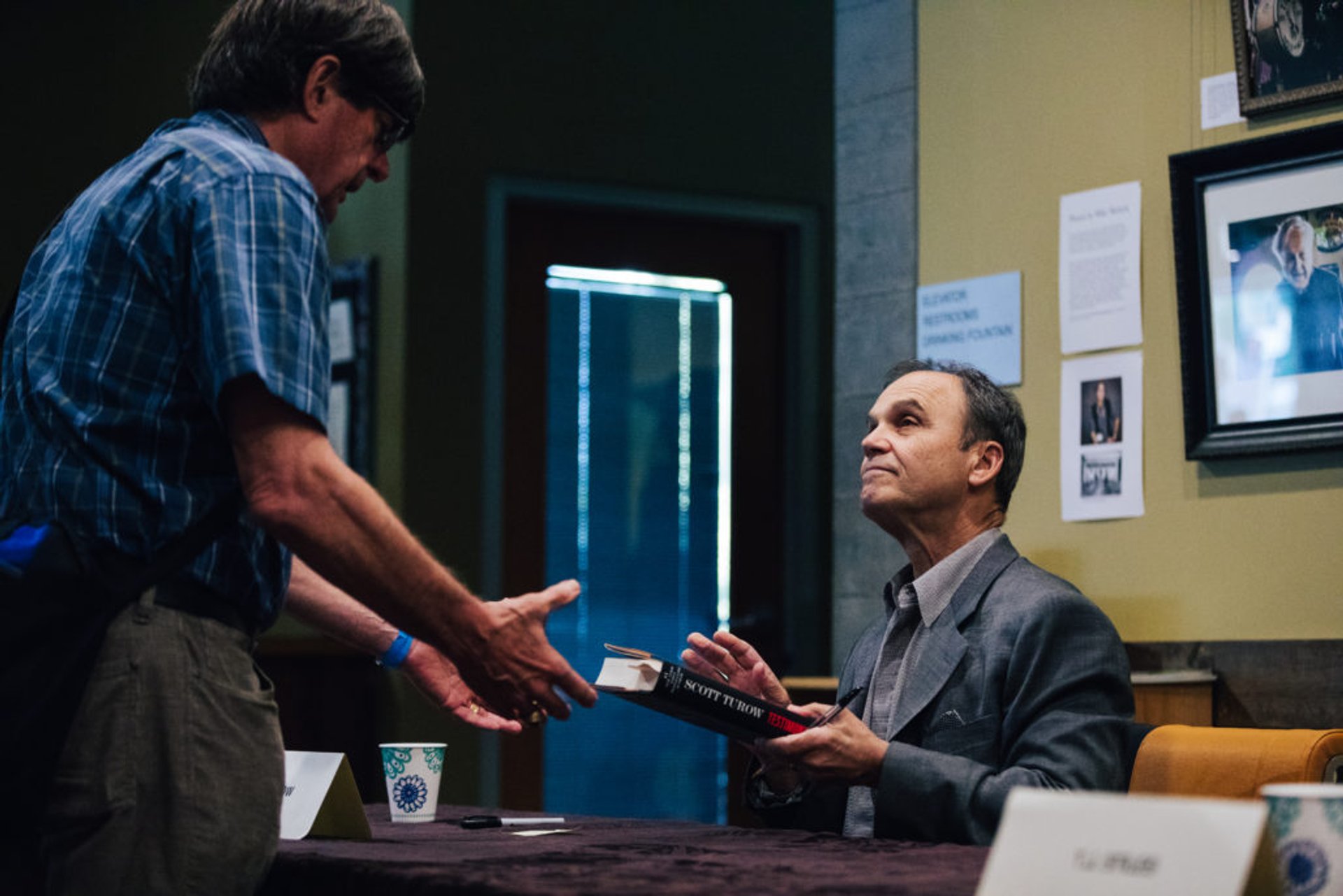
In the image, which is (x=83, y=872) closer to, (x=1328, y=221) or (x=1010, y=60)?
(x=1328, y=221)

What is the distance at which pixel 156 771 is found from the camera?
4.31ft

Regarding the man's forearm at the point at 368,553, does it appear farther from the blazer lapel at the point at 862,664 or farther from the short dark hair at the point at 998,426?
the short dark hair at the point at 998,426

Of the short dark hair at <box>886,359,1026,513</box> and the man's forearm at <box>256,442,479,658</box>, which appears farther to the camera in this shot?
the short dark hair at <box>886,359,1026,513</box>

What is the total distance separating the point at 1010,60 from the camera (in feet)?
11.0

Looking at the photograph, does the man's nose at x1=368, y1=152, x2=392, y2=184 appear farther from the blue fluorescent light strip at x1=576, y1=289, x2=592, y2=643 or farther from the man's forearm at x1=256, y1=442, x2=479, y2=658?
the blue fluorescent light strip at x1=576, y1=289, x2=592, y2=643

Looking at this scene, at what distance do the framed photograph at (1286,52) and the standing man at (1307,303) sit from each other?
215 millimetres

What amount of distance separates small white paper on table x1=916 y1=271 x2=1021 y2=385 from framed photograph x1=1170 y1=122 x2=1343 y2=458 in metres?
0.41

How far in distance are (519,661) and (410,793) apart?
2.28 feet

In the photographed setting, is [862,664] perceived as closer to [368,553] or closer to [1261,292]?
[1261,292]

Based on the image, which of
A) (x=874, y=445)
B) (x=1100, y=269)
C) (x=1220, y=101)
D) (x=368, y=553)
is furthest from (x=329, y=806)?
(x=1220, y=101)

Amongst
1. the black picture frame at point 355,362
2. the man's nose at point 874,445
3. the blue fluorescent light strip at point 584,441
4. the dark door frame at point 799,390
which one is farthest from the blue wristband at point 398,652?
the dark door frame at point 799,390

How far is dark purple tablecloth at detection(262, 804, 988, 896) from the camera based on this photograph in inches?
51.4

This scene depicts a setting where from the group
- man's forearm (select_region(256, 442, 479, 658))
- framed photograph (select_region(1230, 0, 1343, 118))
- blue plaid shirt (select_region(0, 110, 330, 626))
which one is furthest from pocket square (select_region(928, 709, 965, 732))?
framed photograph (select_region(1230, 0, 1343, 118))

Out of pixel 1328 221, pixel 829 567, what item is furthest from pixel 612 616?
pixel 1328 221
